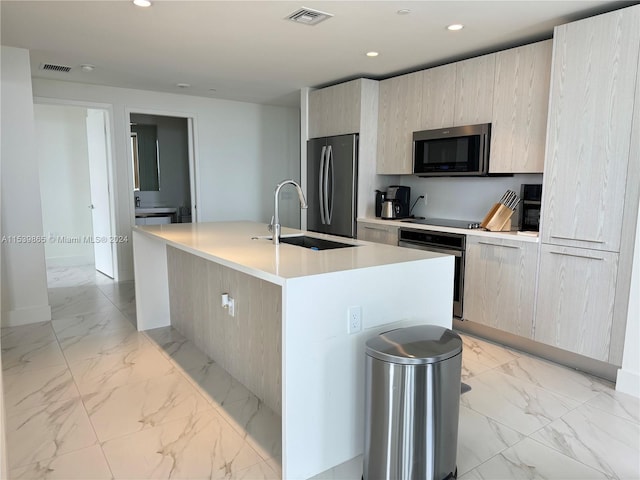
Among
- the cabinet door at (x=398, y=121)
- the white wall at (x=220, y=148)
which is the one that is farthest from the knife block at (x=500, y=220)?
the white wall at (x=220, y=148)

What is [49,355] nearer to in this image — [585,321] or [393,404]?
[393,404]

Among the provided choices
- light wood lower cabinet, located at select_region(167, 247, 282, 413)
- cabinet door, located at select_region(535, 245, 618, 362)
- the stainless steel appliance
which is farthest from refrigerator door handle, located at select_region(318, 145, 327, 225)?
cabinet door, located at select_region(535, 245, 618, 362)

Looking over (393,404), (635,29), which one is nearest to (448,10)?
(635,29)

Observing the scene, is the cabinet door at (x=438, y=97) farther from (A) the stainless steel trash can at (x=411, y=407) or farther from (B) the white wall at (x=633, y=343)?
(A) the stainless steel trash can at (x=411, y=407)

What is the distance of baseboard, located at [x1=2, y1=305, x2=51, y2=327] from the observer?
12.6 ft

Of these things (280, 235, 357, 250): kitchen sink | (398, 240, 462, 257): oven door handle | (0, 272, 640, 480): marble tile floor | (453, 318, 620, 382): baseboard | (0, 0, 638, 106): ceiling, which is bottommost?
(0, 272, 640, 480): marble tile floor

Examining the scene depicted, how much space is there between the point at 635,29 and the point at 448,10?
3.47 feet

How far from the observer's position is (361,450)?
2.12 metres

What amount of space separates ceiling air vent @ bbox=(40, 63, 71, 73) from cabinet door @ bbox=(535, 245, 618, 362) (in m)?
4.53

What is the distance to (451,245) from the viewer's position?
144 inches

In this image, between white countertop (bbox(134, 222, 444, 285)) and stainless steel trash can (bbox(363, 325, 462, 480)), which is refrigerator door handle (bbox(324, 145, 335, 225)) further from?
stainless steel trash can (bbox(363, 325, 462, 480))

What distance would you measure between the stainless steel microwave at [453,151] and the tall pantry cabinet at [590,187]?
64cm

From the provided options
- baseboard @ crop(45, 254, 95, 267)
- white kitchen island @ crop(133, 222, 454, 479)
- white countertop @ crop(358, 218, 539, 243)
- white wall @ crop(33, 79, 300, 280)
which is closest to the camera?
white kitchen island @ crop(133, 222, 454, 479)

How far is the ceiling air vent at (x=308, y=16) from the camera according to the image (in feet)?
9.21
